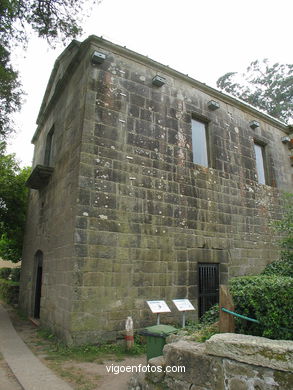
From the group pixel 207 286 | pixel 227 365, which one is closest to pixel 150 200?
pixel 207 286

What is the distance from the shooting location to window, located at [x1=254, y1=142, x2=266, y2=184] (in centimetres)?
1135

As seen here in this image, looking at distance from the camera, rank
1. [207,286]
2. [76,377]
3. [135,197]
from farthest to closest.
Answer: [207,286], [135,197], [76,377]

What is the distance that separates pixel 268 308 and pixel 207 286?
4739 mm

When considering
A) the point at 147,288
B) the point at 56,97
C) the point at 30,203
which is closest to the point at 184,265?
the point at 147,288

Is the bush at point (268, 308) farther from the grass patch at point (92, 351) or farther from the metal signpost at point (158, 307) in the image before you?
the grass patch at point (92, 351)

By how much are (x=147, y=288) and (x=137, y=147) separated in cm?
359

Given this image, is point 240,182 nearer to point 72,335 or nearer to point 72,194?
point 72,194

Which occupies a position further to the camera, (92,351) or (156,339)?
(92,351)

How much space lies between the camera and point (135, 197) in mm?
7367

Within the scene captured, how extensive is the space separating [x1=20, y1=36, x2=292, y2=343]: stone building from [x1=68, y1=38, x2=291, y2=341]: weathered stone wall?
0.09 ft

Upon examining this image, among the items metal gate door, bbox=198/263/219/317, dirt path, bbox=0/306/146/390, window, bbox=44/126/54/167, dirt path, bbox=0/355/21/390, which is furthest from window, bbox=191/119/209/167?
dirt path, bbox=0/355/21/390

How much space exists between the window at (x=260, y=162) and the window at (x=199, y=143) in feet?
9.25

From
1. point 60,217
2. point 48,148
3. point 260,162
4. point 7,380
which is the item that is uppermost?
point 48,148

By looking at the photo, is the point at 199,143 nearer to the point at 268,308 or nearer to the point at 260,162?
the point at 260,162
